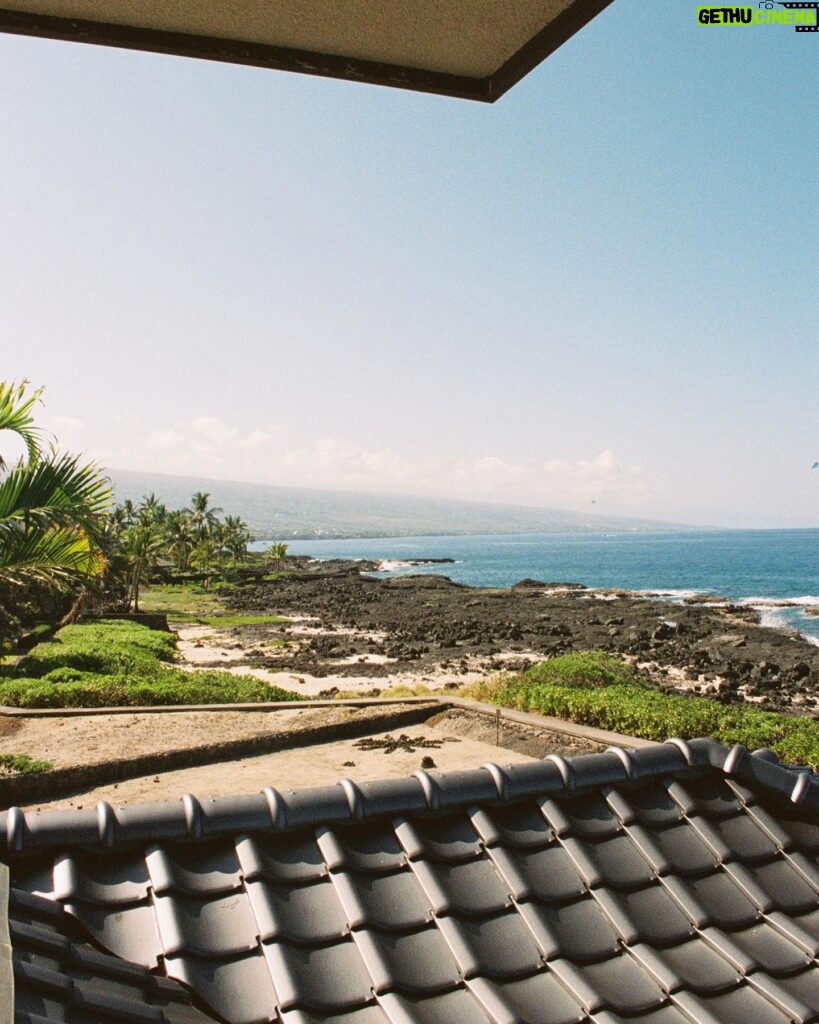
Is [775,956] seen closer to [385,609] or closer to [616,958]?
[616,958]

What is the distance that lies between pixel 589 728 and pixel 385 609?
44546 mm

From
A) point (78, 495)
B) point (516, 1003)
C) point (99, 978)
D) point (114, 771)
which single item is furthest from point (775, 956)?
point (114, 771)

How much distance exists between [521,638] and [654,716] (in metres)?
29.0

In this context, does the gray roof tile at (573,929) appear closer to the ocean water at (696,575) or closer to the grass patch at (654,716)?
the grass patch at (654,716)

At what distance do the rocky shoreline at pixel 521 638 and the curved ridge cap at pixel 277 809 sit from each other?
26.9 metres

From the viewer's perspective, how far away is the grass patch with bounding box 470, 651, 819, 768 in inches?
537

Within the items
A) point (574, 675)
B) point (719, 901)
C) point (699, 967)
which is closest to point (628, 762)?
point (719, 901)

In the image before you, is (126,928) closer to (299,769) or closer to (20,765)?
(20,765)

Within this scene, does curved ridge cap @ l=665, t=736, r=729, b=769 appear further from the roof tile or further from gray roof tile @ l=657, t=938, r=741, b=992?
the roof tile

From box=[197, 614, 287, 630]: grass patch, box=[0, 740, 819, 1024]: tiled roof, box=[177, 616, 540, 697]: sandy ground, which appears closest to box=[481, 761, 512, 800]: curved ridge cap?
box=[0, 740, 819, 1024]: tiled roof

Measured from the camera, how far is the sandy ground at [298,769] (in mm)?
12039

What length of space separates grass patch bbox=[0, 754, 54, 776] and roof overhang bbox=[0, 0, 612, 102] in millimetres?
11969

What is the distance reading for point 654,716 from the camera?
14867 mm

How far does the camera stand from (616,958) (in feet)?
8.77
